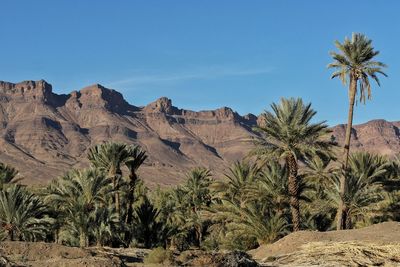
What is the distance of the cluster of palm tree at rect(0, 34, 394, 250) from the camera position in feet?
88.2

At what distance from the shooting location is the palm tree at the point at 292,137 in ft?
86.9

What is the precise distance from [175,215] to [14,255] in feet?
96.0

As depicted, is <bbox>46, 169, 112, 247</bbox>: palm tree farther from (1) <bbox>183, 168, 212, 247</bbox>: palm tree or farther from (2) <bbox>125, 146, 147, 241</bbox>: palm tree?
(1) <bbox>183, 168, 212, 247</bbox>: palm tree

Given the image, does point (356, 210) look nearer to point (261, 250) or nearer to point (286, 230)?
point (286, 230)

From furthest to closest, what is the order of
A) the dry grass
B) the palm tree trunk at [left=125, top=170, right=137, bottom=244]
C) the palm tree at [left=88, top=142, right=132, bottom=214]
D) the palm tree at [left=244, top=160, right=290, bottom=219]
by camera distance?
the palm tree trunk at [left=125, top=170, right=137, bottom=244], the palm tree at [left=88, top=142, right=132, bottom=214], the palm tree at [left=244, top=160, right=290, bottom=219], the dry grass

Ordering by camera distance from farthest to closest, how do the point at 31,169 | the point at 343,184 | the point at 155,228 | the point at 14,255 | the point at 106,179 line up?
the point at 31,169 < the point at 155,228 < the point at 106,179 < the point at 343,184 < the point at 14,255

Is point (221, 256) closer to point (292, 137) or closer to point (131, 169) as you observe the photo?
point (292, 137)

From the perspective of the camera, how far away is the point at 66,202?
105 feet

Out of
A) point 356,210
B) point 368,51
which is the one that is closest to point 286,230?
point 356,210

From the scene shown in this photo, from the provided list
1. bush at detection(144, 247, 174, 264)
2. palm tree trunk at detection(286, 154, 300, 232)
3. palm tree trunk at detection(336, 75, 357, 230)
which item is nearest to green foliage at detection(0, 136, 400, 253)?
palm tree trunk at detection(286, 154, 300, 232)

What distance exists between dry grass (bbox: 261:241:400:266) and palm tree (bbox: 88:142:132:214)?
669 inches

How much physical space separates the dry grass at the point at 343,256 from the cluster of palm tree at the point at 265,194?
336 inches

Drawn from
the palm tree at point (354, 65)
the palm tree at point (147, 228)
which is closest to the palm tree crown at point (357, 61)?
the palm tree at point (354, 65)

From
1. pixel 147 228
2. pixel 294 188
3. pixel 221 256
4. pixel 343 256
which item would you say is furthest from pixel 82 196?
pixel 343 256
